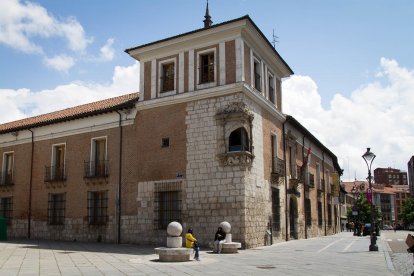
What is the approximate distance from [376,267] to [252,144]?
853 cm

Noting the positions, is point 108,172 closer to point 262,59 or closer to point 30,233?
point 30,233

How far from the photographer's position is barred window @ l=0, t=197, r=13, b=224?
2720cm

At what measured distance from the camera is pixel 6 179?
27.7 meters

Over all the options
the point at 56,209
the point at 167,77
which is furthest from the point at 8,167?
the point at 167,77

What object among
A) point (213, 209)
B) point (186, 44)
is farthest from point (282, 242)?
point (186, 44)

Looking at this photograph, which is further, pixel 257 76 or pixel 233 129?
pixel 257 76

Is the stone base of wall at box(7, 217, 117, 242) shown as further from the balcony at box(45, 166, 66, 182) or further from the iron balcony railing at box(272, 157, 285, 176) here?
the iron balcony railing at box(272, 157, 285, 176)

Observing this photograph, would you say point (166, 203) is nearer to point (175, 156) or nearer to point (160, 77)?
point (175, 156)

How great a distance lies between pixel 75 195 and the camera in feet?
78.7

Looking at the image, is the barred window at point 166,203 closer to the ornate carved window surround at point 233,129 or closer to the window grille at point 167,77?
the ornate carved window surround at point 233,129

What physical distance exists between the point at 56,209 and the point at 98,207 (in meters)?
3.38

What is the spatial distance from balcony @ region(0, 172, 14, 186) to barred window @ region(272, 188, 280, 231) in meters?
16.4

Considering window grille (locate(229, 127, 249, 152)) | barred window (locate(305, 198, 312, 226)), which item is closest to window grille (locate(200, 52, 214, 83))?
window grille (locate(229, 127, 249, 152))

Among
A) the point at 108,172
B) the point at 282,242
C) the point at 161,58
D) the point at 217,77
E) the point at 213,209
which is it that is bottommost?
the point at 282,242
